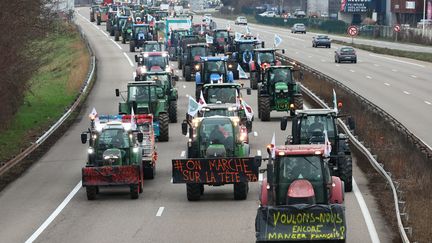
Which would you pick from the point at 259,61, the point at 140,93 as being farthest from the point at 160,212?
the point at 259,61

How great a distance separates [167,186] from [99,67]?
171 ft

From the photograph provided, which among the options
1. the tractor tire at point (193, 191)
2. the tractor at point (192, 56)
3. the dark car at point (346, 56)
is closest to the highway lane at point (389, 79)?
the dark car at point (346, 56)

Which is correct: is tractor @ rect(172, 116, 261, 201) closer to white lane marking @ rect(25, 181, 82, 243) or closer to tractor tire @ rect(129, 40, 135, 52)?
white lane marking @ rect(25, 181, 82, 243)

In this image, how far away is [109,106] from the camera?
5841 centimetres

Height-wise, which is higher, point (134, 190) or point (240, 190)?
point (240, 190)

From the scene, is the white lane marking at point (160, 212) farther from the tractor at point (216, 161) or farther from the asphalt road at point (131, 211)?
the tractor at point (216, 161)

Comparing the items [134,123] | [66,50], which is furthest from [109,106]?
[66,50]

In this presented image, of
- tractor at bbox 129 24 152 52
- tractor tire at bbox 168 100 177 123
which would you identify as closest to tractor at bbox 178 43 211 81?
tractor tire at bbox 168 100 177 123

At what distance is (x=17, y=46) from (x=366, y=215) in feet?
69.9

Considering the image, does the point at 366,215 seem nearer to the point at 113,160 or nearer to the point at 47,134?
the point at 113,160

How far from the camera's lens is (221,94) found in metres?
43.8

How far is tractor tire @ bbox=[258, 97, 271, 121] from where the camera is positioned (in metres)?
49.3

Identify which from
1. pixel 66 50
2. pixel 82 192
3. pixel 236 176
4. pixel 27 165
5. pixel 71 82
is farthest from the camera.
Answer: pixel 66 50

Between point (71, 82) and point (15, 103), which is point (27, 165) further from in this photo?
point (71, 82)
